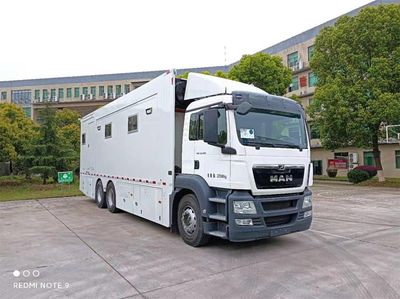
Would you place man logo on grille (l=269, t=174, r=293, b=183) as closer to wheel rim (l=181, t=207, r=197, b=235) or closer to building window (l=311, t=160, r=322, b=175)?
wheel rim (l=181, t=207, r=197, b=235)

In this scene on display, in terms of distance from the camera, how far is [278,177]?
625 centimetres

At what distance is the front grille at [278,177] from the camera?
19.7 feet

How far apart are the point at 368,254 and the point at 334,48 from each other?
21.6m

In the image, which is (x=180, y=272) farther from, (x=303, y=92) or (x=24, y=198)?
(x=303, y=92)

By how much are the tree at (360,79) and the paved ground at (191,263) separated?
46.6ft

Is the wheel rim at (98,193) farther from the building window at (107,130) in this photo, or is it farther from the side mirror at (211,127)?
the side mirror at (211,127)

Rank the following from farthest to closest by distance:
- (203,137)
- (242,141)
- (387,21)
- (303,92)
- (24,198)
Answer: (303,92) < (387,21) < (24,198) < (203,137) < (242,141)

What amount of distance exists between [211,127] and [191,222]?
1987 millimetres

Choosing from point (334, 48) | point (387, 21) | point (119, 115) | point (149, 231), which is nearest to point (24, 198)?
point (119, 115)

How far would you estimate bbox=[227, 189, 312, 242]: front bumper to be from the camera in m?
5.86

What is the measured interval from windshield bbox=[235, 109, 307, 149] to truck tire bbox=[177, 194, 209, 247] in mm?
1656

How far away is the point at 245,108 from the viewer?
6102mm

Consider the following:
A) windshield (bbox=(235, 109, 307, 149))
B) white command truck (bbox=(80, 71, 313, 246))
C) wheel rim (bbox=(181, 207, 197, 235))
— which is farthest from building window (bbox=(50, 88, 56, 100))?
windshield (bbox=(235, 109, 307, 149))

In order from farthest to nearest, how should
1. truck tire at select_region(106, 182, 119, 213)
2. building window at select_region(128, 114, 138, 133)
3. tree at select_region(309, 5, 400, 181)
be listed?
tree at select_region(309, 5, 400, 181) → truck tire at select_region(106, 182, 119, 213) → building window at select_region(128, 114, 138, 133)
